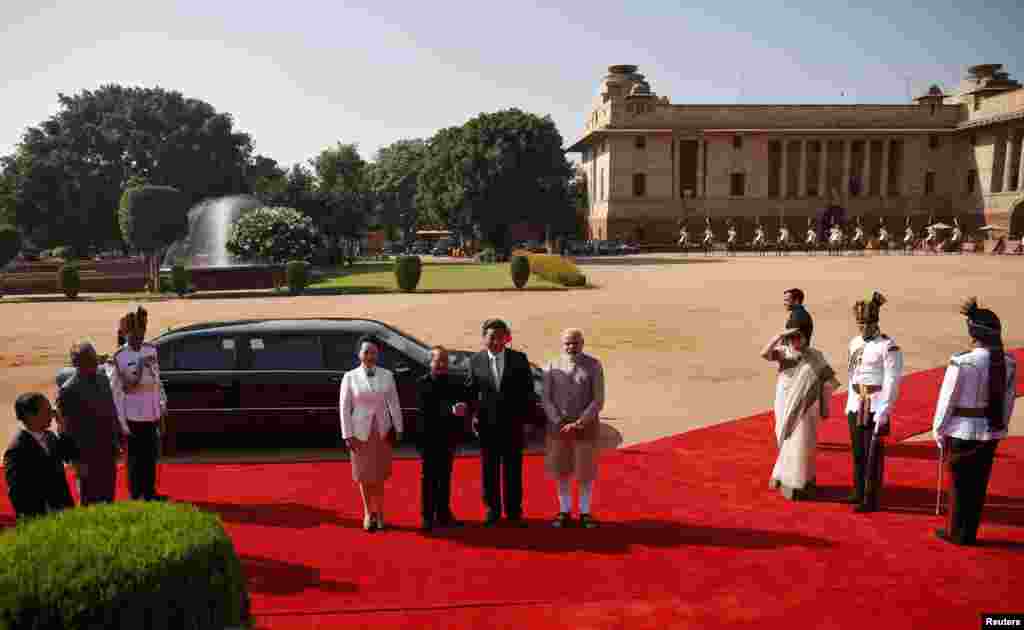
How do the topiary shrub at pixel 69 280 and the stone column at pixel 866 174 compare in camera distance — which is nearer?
the topiary shrub at pixel 69 280

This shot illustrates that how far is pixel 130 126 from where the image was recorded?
209 ft

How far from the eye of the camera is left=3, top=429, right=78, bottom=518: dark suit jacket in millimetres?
4656

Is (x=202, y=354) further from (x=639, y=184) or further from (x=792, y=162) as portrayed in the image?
(x=792, y=162)

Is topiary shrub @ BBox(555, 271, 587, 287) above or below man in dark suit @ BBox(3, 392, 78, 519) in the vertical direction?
above

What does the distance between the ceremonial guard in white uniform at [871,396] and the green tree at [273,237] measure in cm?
3041

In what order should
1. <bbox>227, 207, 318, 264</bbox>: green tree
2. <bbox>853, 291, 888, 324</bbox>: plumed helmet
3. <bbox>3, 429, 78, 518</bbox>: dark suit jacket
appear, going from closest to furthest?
<bbox>3, 429, 78, 518</bbox>: dark suit jacket, <bbox>853, 291, 888, 324</bbox>: plumed helmet, <bbox>227, 207, 318, 264</bbox>: green tree

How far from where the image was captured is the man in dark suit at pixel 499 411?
630 cm

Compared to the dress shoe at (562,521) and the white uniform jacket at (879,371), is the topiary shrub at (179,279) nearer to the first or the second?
the dress shoe at (562,521)

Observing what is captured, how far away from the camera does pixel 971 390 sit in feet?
18.7

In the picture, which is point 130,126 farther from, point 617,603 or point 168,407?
point 617,603

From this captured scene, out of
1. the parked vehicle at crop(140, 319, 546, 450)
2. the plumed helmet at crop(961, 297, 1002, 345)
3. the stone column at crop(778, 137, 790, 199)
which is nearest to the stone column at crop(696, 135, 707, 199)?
the stone column at crop(778, 137, 790, 199)

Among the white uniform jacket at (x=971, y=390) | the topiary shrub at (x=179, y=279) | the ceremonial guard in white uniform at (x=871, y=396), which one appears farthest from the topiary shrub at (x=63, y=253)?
the white uniform jacket at (x=971, y=390)

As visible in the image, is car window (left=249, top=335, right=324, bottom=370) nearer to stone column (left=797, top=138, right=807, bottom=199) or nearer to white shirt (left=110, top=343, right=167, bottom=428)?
white shirt (left=110, top=343, right=167, bottom=428)

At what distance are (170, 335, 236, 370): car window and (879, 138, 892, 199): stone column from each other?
80408 millimetres
